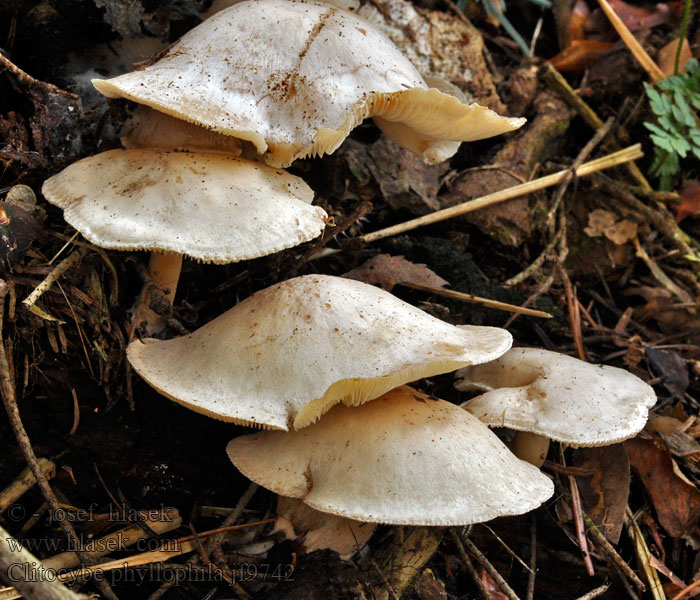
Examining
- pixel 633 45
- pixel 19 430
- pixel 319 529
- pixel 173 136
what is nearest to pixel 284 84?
pixel 173 136

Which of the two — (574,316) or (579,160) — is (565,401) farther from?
(579,160)

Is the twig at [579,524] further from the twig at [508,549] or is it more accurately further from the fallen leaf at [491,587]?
the fallen leaf at [491,587]

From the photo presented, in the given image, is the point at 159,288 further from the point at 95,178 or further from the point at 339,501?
the point at 339,501

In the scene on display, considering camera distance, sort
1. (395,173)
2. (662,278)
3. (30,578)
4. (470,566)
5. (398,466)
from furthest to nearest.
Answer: (662,278)
(395,173)
(470,566)
(398,466)
(30,578)

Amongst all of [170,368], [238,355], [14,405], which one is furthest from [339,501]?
[14,405]

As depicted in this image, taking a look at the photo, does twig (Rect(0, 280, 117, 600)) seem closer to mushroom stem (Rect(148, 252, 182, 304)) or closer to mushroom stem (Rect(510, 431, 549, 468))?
mushroom stem (Rect(148, 252, 182, 304))

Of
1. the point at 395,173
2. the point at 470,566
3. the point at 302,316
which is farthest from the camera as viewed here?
the point at 395,173

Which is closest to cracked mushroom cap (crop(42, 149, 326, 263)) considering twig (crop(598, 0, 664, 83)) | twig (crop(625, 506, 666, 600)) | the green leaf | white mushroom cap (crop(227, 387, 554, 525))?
white mushroom cap (crop(227, 387, 554, 525))
